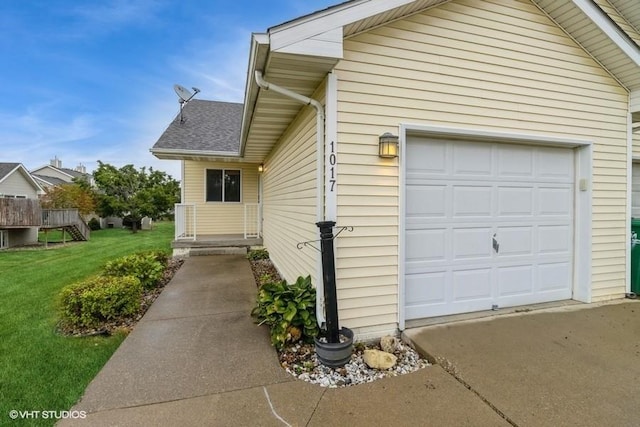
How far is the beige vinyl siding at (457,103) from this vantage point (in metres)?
3.21

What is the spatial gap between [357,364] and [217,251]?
673 centimetres

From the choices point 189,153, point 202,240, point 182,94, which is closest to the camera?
point 189,153

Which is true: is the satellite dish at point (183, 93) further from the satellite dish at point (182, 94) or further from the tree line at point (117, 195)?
the tree line at point (117, 195)

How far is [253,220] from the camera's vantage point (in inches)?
406

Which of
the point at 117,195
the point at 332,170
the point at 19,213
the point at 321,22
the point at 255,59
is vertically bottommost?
the point at 19,213

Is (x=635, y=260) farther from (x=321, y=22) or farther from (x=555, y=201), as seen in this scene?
(x=321, y=22)

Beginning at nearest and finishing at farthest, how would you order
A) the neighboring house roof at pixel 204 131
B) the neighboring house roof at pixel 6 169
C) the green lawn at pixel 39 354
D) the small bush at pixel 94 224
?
the green lawn at pixel 39 354
the neighboring house roof at pixel 204 131
the neighboring house roof at pixel 6 169
the small bush at pixel 94 224

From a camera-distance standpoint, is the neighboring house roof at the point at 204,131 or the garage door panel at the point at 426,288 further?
the neighboring house roof at the point at 204,131

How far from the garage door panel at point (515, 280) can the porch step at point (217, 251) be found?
6623 mm

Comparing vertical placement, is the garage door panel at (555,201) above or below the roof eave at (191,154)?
below

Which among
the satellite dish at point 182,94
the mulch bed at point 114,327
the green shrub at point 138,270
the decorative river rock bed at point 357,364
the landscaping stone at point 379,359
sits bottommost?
the mulch bed at point 114,327

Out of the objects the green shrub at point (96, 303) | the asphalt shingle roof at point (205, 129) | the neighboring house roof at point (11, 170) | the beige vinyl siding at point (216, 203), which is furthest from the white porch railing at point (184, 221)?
the neighboring house roof at point (11, 170)

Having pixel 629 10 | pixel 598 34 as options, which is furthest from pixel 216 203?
pixel 629 10

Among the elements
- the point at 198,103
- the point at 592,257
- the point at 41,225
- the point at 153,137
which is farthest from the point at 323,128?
the point at 153,137
